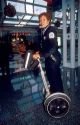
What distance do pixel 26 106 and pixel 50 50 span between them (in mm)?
1426

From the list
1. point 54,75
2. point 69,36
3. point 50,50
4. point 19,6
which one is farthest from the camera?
point 19,6

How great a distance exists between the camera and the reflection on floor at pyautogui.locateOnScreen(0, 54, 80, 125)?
3.19 metres

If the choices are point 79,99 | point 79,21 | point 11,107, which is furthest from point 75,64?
point 11,107

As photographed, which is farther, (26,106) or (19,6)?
(19,6)

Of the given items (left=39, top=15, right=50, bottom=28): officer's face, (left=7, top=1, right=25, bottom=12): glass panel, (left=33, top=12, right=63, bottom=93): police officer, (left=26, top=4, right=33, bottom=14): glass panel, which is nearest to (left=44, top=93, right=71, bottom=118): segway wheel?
(left=33, top=12, right=63, bottom=93): police officer

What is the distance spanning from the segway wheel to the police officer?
0.25 meters

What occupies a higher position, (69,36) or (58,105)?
(69,36)

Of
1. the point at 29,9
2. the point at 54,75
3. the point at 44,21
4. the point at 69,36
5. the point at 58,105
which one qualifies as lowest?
the point at 58,105

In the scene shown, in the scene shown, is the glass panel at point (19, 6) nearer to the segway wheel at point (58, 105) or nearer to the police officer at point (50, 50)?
the police officer at point (50, 50)

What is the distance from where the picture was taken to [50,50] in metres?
3.29

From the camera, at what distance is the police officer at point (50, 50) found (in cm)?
331

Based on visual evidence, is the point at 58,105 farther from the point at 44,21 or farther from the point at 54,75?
the point at 44,21

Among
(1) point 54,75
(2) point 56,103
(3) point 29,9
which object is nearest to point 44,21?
(1) point 54,75

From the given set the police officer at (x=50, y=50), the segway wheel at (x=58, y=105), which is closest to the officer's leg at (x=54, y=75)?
the police officer at (x=50, y=50)
